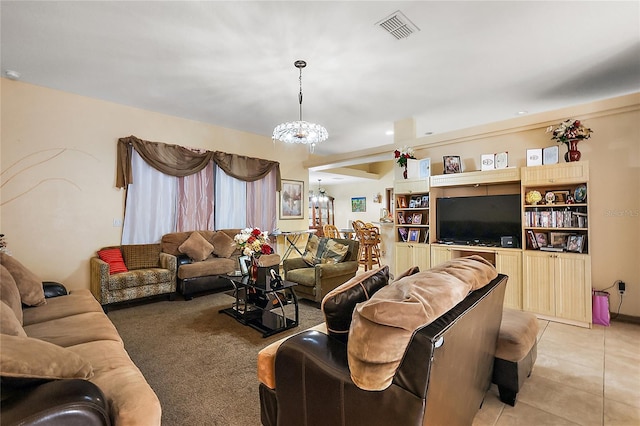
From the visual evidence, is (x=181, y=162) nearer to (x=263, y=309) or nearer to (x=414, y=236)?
(x=263, y=309)

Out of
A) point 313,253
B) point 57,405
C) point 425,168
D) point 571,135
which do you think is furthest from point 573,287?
point 57,405

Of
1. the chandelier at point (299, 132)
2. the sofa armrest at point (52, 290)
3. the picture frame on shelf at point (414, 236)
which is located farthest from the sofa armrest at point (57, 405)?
the picture frame on shelf at point (414, 236)

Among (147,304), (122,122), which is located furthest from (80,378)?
(122,122)

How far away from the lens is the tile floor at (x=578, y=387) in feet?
5.90

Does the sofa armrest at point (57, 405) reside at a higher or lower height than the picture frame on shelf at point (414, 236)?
lower

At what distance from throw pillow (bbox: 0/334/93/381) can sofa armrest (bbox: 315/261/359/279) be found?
2.86m

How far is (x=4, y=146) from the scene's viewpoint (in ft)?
11.9

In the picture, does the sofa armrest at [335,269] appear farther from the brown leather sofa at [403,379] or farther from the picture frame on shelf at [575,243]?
the picture frame on shelf at [575,243]

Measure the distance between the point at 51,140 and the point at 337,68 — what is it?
3.93m

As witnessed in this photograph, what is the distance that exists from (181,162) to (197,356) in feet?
11.6

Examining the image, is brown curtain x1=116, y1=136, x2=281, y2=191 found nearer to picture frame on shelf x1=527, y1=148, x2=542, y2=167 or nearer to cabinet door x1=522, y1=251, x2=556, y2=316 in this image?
picture frame on shelf x1=527, y1=148, x2=542, y2=167

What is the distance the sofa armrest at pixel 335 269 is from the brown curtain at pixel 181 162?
9.12 ft

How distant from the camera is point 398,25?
8.61 ft

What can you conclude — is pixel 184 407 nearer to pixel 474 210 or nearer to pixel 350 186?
pixel 474 210
